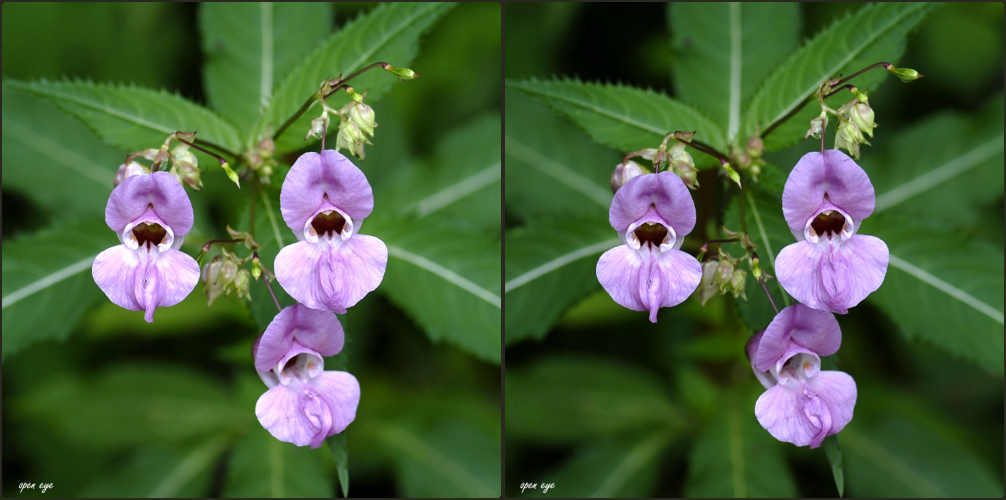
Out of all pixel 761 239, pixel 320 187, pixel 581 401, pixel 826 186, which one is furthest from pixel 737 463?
pixel 320 187

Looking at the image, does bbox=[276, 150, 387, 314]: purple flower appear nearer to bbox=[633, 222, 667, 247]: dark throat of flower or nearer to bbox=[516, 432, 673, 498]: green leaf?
bbox=[633, 222, 667, 247]: dark throat of flower

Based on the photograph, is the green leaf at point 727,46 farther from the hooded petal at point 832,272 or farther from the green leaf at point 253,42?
the green leaf at point 253,42

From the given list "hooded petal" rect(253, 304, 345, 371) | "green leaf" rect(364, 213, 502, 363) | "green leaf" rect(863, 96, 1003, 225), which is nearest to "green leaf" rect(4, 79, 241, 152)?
"green leaf" rect(364, 213, 502, 363)

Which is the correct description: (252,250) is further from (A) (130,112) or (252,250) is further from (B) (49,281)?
(B) (49,281)

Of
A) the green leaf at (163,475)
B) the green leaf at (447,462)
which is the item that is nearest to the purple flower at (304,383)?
the green leaf at (447,462)

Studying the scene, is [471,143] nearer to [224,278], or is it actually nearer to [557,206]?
[557,206]

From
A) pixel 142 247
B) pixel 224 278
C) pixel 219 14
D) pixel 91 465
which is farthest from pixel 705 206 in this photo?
pixel 91 465
